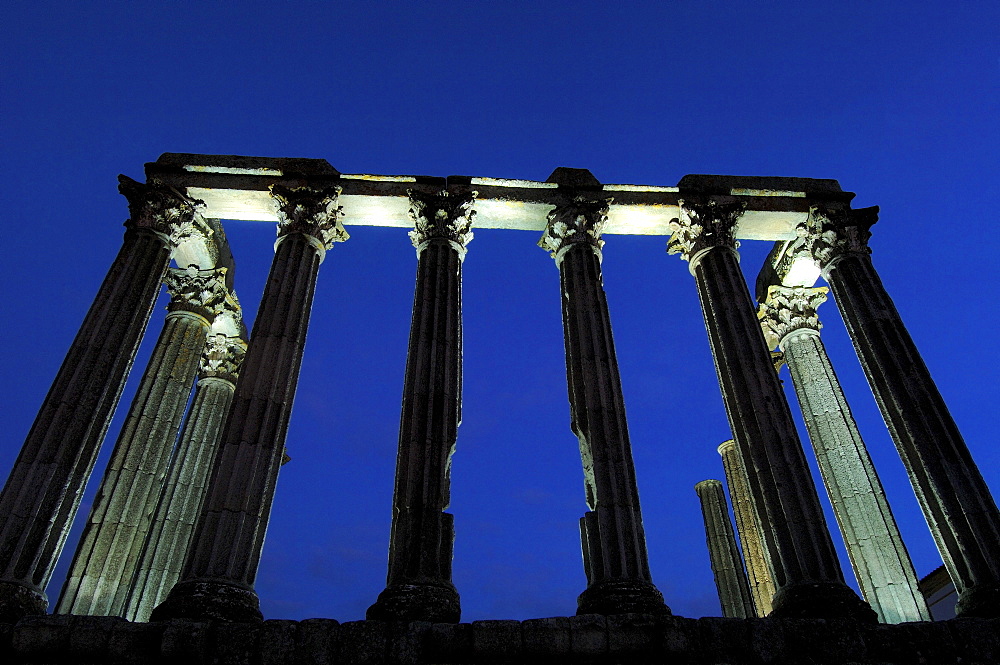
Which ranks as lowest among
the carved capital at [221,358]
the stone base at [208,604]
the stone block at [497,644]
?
the stone block at [497,644]

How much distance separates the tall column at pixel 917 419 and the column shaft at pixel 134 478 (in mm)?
20419

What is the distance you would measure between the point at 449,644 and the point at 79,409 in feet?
35.2

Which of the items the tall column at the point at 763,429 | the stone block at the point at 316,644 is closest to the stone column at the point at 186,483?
the stone block at the point at 316,644

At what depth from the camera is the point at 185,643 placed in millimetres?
12664

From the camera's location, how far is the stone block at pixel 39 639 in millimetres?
12542

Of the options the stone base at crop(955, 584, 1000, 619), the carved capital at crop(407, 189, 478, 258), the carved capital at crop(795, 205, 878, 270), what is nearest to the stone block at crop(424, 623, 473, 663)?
the stone base at crop(955, 584, 1000, 619)

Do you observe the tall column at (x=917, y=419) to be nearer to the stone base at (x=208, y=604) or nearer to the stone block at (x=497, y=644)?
the stone block at (x=497, y=644)

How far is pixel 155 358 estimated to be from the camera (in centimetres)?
2345

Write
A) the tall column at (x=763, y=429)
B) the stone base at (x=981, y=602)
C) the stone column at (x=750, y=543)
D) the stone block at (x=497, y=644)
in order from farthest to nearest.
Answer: the stone column at (x=750, y=543), the tall column at (x=763, y=429), the stone base at (x=981, y=602), the stone block at (x=497, y=644)

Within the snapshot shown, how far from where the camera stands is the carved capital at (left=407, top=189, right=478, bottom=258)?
73.4ft

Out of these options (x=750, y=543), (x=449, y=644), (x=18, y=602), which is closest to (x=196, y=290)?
(x=18, y=602)

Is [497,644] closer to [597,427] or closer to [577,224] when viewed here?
[597,427]

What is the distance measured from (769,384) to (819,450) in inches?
224

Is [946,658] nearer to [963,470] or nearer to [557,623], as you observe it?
[963,470]
